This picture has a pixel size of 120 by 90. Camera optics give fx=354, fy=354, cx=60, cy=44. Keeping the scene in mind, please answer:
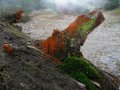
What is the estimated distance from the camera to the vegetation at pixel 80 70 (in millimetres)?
6181

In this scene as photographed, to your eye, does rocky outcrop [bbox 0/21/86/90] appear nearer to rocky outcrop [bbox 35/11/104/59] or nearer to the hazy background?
rocky outcrop [bbox 35/11/104/59]

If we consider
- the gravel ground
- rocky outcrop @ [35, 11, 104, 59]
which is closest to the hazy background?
the gravel ground

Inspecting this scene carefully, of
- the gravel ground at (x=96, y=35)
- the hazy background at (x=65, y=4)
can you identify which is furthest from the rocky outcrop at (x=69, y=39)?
the hazy background at (x=65, y=4)

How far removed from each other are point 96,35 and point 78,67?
8.83 meters

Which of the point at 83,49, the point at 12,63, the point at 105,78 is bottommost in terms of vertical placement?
the point at 83,49

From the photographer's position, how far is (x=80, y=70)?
252 inches

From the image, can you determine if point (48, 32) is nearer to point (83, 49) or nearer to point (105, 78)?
point (83, 49)

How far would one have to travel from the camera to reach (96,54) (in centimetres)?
1236

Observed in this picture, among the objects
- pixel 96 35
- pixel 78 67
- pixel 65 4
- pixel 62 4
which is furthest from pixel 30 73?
pixel 62 4

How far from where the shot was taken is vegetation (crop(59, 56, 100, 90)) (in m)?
6.18

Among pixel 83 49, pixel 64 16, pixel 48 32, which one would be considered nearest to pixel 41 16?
pixel 64 16

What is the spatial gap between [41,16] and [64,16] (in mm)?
1227

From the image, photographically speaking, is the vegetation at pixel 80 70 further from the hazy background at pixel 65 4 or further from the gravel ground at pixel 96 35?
the hazy background at pixel 65 4

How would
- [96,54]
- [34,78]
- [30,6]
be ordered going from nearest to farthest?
[34,78], [96,54], [30,6]
